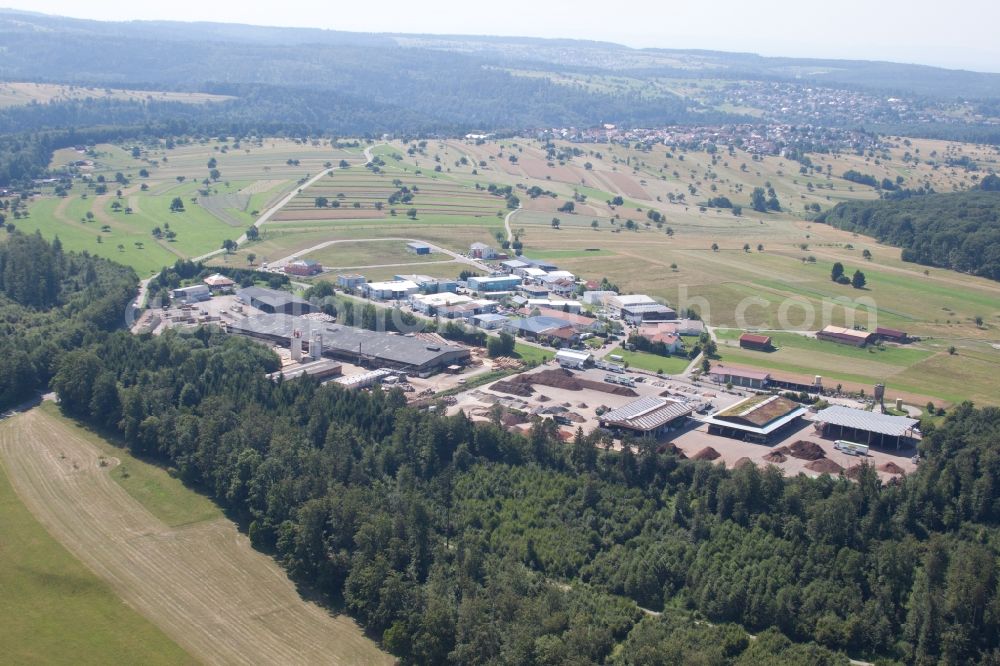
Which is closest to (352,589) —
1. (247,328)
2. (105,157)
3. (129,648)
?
(129,648)

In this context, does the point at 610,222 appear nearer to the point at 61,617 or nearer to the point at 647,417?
the point at 647,417

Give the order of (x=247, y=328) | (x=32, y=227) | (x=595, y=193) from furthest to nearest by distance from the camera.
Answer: (x=595, y=193) → (x=32, y=227) → (x=247, y=328)

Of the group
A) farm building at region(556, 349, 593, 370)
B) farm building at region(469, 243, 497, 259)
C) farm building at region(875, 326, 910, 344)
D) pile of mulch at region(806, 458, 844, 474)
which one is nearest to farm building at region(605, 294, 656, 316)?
farm building at region(556, 349, 593, 370)

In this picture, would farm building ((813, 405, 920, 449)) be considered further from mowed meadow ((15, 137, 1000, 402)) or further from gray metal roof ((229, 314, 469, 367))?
gray metal roof ((229, 314, 469, 367))

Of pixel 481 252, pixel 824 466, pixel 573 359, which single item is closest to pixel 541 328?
pixel 573 359

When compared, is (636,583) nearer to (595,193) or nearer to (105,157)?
(595,193)

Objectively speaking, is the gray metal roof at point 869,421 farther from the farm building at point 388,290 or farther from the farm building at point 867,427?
the farm building at point 388,290
